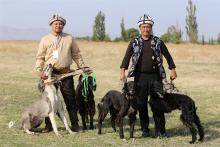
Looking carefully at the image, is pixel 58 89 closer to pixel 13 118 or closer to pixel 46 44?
pixel 46 44

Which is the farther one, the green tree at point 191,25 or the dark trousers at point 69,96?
the green tree at point 191,25

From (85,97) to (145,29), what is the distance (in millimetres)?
2186

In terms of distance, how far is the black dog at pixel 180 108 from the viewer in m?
9.61

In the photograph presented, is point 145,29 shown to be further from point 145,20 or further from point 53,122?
point 53,122

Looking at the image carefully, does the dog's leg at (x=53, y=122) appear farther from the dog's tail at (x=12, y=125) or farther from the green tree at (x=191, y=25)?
the green tree at (x=191, y=25)

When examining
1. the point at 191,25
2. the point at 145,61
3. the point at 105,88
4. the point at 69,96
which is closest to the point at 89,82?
the point at 69,96

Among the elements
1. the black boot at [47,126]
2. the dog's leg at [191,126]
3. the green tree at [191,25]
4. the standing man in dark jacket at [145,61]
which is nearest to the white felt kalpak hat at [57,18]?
the standing man in dark jacket at [145,61]

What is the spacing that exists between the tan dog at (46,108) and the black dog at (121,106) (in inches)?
35.3

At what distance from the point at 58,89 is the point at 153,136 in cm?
214

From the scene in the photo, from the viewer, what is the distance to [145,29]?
9.66 metres

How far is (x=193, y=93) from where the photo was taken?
18266mm

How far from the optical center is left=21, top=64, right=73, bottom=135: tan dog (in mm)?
10266

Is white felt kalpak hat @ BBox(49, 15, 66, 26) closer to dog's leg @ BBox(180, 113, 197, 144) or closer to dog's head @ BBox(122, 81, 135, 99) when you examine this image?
dog's head @ BBox(122, 81, 135, 99)

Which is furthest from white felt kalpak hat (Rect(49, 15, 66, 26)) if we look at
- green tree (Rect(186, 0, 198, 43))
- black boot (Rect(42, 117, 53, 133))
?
green tree (Rect(186, 0, 198, 43))
